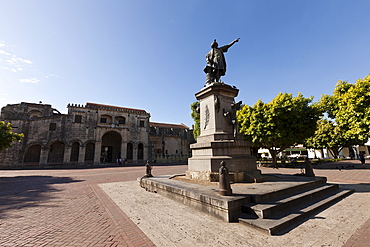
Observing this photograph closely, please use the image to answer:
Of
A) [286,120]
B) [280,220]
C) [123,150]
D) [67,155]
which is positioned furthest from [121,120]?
[280,220]

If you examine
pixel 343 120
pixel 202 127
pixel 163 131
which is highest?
pixel 163 131

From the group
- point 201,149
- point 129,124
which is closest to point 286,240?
point 201,149

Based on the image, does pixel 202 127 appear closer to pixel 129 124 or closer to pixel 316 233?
pixel 316 233

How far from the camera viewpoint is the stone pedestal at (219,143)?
22.0ft

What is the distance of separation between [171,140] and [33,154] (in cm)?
2812

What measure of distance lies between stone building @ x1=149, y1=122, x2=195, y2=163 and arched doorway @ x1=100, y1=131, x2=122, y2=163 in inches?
319

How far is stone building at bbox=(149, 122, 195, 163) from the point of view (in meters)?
40.4

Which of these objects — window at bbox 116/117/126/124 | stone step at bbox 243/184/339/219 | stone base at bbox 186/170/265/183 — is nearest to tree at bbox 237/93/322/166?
stone base at bbox 186/170/265/183

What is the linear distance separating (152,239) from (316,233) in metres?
3.53

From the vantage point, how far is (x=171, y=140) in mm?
43062

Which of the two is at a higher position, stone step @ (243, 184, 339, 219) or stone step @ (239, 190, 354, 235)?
stone step @ (243, 184, 339, 219)

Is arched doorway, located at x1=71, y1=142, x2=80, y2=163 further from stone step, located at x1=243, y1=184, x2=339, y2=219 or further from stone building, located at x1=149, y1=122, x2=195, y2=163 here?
stone step, located at x1=243, y1=184, x2=339, y2=219

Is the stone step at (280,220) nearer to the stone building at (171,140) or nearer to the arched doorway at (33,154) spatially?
the stone building at (171,140)

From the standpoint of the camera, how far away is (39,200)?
6.62m
